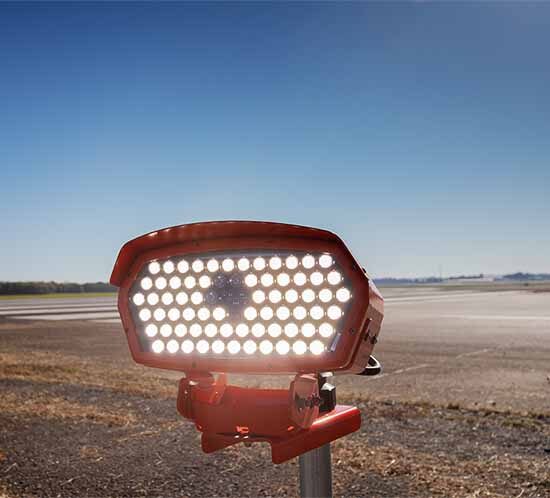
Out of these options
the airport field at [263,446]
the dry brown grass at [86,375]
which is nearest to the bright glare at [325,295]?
the airport field at [263,446]

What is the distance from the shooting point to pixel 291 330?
4.99 ft

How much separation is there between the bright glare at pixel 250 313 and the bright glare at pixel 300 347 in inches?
5.2

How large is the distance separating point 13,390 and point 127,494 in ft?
14.5

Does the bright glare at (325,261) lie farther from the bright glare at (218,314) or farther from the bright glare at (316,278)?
the bright glare at (218,314)

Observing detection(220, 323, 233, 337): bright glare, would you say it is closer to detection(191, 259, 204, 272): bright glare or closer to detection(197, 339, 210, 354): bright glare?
detection(197, 339, 210, 354): bright glare

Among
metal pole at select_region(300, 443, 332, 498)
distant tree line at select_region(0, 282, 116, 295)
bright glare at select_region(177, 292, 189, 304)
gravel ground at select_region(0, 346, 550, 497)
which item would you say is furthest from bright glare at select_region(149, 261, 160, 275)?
distant tree line at select_region(0, 282, 116, 295)

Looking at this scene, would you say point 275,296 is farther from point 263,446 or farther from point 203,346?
point 263,446

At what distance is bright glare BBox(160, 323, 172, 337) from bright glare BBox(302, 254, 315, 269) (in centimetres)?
40

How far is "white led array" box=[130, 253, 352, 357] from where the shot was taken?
1.51 metres

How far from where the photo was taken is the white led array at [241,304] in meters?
1.51

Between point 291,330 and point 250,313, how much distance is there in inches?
4.8

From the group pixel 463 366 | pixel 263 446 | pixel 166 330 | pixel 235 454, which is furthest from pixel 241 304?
pixel 463 366

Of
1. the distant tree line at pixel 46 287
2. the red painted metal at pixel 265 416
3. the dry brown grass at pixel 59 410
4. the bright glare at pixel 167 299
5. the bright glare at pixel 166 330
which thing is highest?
the bright glare at pixel 167 299

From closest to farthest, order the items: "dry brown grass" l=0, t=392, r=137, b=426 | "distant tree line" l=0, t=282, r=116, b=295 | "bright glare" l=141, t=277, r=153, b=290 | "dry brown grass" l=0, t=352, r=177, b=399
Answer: "bright glare" l=141, t=277, r=153, b=290 < "dry brown grass" l=0, t=392, r=137, b=426 < "dry brown grass" l=0, t=352, r=177, b=399 < "distant tree line" l=0, t=282, r=116, b=295
